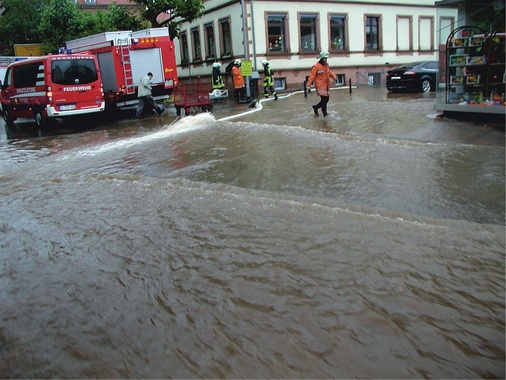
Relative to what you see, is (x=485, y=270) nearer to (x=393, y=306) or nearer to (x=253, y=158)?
(x=393, y=306)

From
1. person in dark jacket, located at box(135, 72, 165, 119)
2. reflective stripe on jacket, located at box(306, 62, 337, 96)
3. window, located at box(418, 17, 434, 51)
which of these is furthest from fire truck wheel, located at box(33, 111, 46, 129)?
window, located at box(418, 17, 434, 51)

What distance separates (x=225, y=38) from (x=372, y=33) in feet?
30.1

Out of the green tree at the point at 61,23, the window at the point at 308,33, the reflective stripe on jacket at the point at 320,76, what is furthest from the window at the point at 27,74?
the window at the point at 308,33

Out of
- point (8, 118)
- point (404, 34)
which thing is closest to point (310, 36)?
point (404, 34)

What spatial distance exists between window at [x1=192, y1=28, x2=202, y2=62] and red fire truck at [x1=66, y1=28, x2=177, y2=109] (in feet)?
45.9

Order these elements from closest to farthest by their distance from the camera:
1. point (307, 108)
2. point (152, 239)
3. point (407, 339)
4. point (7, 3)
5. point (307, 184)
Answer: point (407, 339)
point (152, 239)
point (307, 184)
point (307, 108)
point (7, 3)

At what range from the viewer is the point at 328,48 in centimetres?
2966

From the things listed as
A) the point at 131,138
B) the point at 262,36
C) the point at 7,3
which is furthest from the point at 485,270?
the point at 7,3

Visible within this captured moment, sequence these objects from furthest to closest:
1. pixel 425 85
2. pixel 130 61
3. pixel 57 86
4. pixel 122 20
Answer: pixel 122 20 < pixel 425 85 < pixel 130 61 < pixel 57 86

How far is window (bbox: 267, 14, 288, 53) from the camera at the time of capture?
27.6 m

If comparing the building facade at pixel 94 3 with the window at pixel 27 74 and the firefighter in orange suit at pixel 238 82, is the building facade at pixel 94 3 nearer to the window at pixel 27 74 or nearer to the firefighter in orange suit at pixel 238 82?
the firefighter in orange suit at pixel 238 82

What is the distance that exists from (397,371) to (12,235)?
471 centimetres

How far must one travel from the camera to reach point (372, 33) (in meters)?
31.6

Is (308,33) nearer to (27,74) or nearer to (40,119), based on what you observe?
(27,74)
